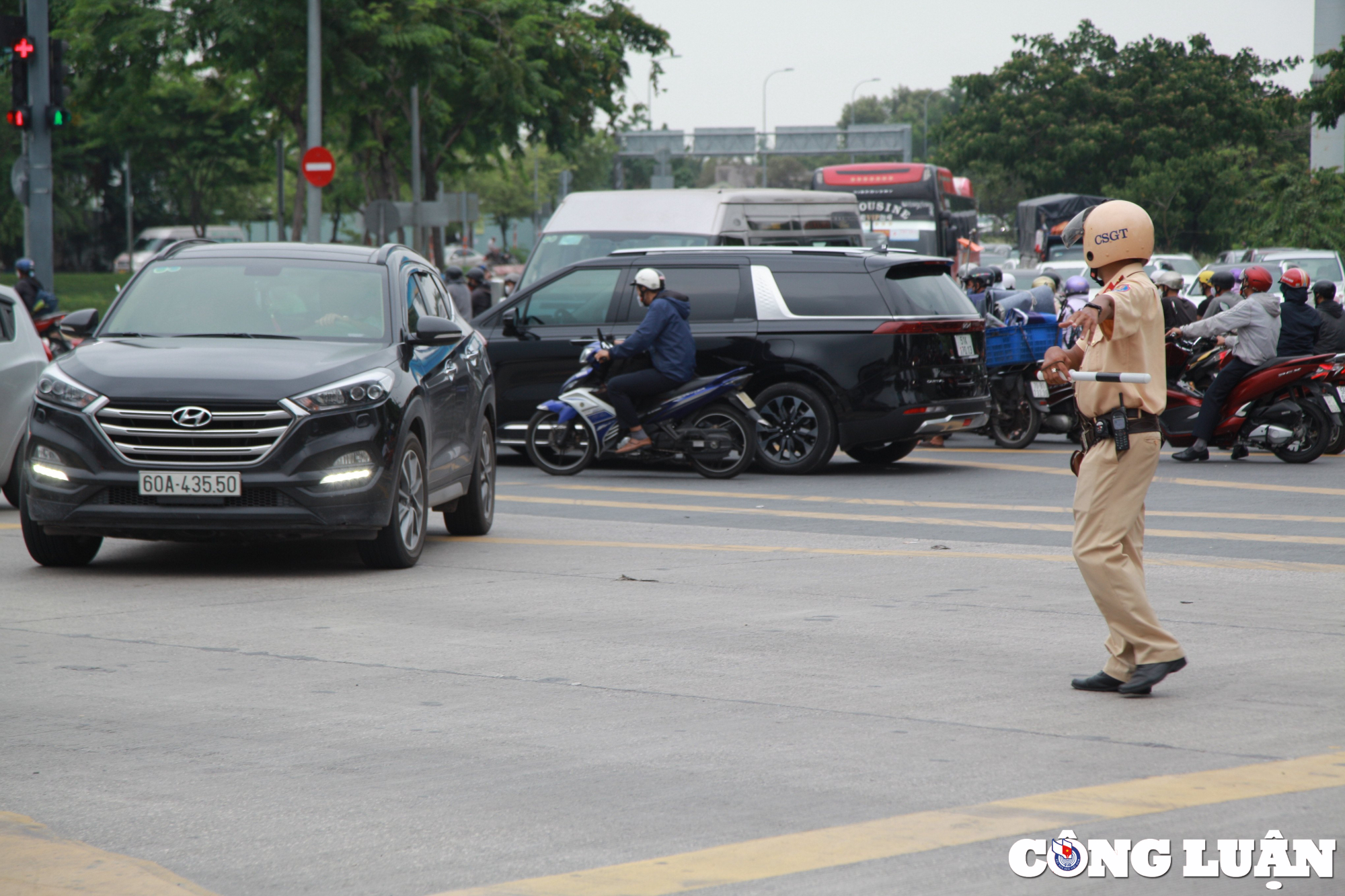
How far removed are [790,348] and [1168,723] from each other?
940cm

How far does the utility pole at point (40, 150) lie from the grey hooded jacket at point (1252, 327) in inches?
539

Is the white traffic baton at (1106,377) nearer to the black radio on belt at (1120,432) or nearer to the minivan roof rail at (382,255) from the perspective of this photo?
the black radio on belt at (1120,432)

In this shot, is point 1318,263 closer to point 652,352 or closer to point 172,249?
point 652,352

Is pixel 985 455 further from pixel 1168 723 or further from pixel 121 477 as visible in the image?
pixel 1168 723

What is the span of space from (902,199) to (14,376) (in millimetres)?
27196

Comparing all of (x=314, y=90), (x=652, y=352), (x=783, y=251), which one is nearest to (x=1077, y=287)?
(x=783, y=251)

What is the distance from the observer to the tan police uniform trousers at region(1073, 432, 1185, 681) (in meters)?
6.04

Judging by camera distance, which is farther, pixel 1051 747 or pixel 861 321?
pixel 861 321

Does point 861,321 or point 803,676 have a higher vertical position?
point 861,321

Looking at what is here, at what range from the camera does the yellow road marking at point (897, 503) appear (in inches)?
473

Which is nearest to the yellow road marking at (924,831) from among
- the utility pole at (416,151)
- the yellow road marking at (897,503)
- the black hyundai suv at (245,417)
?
the black hyundai suv at (245,417)

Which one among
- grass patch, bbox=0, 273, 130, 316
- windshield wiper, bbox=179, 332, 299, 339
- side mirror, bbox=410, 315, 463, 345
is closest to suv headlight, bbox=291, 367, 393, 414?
side mirror, bbox=410, 315, 463, 345

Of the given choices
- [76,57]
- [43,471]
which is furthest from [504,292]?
[43,471]

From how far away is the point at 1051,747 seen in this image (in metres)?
5.35
